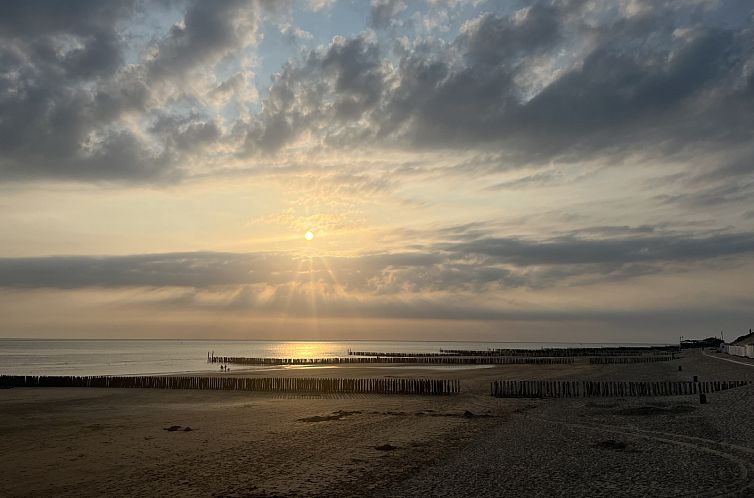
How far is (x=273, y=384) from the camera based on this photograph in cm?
4647

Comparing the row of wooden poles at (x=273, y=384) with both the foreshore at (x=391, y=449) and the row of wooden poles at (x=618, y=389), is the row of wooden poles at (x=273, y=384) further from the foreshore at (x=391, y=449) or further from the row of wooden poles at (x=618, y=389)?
the foreshore at (x=391, y=449)

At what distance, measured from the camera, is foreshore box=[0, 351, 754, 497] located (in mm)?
15039

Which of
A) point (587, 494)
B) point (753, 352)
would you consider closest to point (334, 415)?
point (587, 494)

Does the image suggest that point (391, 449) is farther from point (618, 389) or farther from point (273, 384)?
point (273, 384)

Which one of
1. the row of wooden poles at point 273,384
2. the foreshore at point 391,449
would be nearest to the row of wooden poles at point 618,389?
the foreshore at point 391,449

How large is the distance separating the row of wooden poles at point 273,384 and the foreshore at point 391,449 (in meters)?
8.32

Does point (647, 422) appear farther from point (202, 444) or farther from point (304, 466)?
point (202, 444)

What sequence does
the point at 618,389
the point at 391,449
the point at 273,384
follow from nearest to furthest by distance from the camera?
the point at 391,449
the point at 618,389
the point at 273,384

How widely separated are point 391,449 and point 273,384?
28.1 metres

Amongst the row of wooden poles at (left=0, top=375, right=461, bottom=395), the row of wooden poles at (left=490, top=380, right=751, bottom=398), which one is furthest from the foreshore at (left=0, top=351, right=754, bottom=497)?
the row of wooden poles at (left=0, top=375, right=461, bottom=395)

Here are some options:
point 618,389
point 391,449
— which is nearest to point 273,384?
point 618,389

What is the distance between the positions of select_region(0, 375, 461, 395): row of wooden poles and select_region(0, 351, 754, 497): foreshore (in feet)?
27.3

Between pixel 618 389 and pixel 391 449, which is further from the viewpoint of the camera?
pixel 618 389

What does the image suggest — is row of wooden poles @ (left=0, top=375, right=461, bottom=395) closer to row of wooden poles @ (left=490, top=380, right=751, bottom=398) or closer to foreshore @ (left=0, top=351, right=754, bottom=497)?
row of wooden poles @ (left=490, top=380, right=751, bottom=398)
